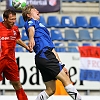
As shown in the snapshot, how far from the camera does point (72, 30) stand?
1312 centimetres

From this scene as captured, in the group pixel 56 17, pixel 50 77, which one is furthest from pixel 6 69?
pixel 56 17

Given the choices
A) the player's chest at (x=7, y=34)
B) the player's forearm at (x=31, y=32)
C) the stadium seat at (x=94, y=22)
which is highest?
the player's forearm at (x=31, y=32)

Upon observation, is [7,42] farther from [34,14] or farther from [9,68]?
[34,14]

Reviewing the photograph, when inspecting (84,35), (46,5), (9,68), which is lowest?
(84,35)

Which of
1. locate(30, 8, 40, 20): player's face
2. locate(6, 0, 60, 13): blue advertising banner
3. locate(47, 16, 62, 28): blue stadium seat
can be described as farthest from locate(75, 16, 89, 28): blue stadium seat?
locate(30, 8, 40, 20): player's face

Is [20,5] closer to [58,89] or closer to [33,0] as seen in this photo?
[58,89]

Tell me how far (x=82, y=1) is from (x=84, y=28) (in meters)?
1.14

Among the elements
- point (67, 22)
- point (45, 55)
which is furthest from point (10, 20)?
point (67, 22)

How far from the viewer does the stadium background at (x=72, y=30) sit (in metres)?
10.4

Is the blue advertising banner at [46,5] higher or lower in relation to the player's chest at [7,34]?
lower

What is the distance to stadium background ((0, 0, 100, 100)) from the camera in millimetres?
10422

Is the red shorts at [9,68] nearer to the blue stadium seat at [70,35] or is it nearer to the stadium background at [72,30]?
the stadium background at [72,30]

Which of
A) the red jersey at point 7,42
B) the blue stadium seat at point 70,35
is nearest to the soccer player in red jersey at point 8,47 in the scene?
the red jersey at point 7,42

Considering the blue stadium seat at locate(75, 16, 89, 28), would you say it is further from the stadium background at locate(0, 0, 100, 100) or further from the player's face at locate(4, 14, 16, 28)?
the player's face at locate(4, 14, 16, 28)
